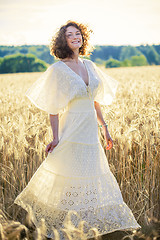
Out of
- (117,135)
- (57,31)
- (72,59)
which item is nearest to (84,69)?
(72,59)

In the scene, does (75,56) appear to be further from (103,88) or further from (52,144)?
(52,144)

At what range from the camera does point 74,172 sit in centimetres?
175

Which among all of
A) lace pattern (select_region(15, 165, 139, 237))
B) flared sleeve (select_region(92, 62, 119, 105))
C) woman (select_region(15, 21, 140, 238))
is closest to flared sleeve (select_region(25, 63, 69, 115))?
woman (select_region(15, 21, 140, 238))

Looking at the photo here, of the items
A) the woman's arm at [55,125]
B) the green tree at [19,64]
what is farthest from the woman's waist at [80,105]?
the green tree at [19,64]

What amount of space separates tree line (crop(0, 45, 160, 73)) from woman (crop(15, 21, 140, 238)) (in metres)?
61.5

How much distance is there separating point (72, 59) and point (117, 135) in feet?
2.89

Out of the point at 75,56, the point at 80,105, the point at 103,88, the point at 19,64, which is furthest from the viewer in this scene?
the point at 19,64

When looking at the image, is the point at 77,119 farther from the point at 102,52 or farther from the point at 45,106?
the point at 102,52

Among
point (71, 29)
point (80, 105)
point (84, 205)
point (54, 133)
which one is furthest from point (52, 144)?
point (71, 29)

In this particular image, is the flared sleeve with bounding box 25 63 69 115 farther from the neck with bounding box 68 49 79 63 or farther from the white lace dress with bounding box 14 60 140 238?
the neck with bounding box 68 49 79 63

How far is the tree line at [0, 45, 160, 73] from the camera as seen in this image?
63.6 metres

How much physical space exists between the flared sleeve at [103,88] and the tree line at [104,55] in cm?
6128

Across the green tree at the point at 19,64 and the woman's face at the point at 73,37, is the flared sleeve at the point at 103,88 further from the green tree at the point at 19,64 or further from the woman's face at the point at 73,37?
the green tree at the point at 19,64

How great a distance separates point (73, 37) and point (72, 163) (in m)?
0.91
